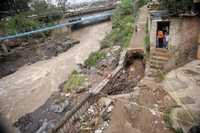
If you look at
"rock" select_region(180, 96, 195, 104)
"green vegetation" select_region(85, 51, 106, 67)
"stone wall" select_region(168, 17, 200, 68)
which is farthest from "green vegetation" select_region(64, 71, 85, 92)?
"rock" select_region(180, 96, 195, 104)

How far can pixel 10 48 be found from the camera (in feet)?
56.3

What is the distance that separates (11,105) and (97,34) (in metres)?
12.6

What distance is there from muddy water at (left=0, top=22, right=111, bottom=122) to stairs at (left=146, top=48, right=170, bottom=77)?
5.29 m

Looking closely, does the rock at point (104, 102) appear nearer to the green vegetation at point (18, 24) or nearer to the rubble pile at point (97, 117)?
the rubble pile at point (97, 117)

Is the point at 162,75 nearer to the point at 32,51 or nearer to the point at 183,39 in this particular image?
the point at 183,39

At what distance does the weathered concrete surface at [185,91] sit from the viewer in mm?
5613

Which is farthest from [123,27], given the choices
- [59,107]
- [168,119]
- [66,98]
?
[168,119]

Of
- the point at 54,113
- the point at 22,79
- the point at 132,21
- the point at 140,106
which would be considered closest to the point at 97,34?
the point at 132,21

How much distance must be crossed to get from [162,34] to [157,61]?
1.12 meters

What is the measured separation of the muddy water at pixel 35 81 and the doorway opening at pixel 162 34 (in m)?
6.03

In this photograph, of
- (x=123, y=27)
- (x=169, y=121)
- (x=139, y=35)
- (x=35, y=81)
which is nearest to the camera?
(x=169, y=121)

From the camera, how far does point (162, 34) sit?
8219mm

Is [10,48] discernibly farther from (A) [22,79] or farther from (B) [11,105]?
(B) [11,105]

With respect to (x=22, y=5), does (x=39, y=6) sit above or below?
below
